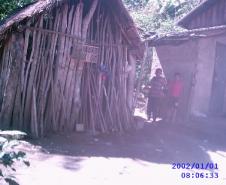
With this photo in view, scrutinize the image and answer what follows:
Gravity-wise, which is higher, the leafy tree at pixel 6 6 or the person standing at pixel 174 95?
the leafy tree at pixel 6 6

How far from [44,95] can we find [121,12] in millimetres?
2975

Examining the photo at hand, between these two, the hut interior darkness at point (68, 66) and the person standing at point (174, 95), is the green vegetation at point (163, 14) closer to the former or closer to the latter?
the person standing at point (174, 95)

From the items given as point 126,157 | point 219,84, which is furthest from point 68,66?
point 219,84

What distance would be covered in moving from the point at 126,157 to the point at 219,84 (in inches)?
253

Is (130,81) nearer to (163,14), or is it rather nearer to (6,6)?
(6,6)

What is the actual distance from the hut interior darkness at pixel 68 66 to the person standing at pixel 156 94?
5.52ft

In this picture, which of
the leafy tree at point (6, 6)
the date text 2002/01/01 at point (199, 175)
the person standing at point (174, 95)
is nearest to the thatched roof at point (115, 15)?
the person standing at point (174, 95)

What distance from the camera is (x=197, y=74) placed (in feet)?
39.3

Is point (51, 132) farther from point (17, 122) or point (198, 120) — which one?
point (198, 120)

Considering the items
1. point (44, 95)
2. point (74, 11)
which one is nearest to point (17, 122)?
point (44, 95)

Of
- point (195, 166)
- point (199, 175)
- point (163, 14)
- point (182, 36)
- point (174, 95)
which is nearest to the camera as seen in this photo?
point (199, 175)

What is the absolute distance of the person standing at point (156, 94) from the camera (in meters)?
11.9

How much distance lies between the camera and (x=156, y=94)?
1198 cm

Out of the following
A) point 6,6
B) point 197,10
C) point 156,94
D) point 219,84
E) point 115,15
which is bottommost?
point 156,94
